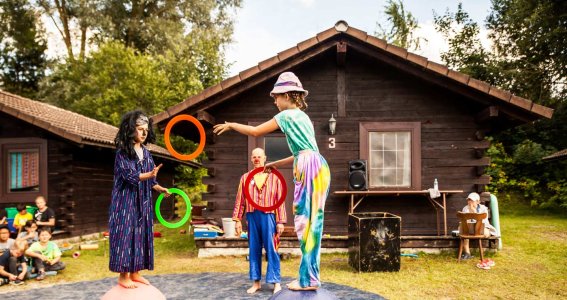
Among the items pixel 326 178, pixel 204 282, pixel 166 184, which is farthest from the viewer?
pixel 166 184

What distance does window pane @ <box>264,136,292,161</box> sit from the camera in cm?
1082

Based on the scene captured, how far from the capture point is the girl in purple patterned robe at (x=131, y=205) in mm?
4719

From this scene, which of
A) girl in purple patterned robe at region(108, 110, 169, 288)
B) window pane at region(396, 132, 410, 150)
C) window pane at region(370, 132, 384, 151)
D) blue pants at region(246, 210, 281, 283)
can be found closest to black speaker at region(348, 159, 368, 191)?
window pane at region(370, 132, 384, 151)

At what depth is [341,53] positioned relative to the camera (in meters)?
10.4

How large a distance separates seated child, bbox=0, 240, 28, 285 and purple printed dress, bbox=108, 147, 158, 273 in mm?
4114

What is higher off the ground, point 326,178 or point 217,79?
point 217,79

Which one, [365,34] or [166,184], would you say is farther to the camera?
[166,184]

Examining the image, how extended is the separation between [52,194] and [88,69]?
16970mm

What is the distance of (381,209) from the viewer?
35.0 feet

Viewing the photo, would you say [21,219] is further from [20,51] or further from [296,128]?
[20,51]

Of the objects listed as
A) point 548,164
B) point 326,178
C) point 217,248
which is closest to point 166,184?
point 217,248

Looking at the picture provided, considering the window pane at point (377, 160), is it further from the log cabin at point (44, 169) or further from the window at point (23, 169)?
the window at point (23, 169)

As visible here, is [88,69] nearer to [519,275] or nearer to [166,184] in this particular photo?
[166,184]

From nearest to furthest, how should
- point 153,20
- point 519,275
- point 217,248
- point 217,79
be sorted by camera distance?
point 519,275 → point 217,248 → point 153,20 → point 217,79
